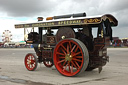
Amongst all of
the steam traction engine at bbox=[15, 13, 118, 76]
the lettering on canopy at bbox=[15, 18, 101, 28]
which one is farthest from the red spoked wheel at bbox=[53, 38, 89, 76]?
the lettering on canopy at bbox=[15, 18, 101, 28]

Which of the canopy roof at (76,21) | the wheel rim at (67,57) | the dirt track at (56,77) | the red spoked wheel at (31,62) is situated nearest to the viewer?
the dirt track at (56,77)

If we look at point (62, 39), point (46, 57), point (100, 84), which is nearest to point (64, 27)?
point (62, 39)

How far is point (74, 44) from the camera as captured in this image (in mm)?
6859

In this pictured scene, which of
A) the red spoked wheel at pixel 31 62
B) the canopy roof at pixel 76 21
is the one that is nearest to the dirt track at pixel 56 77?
the red spoked wheel at pixel 31 62

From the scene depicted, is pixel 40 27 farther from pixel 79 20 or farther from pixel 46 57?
pixel 79 20

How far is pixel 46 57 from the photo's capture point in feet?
25.5

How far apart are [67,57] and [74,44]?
64 cm

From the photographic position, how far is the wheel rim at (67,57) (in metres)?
6.42

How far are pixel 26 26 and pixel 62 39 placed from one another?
95.2 inches

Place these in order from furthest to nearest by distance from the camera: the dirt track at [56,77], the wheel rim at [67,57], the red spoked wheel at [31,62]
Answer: the red spoked wheel at [31,62]
the wheel rim at [67,57]
the dirt track at [56,77]

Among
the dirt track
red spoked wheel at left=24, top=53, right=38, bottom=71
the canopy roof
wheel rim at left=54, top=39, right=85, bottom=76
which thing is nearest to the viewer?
the dirt track

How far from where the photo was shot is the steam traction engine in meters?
6.33

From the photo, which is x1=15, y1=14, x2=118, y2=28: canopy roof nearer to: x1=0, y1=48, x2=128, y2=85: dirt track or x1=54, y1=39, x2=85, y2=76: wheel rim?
x1=54, y1=39, x2=85, y2=76: wheel rim

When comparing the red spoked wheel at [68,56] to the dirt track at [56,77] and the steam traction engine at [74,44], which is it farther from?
the dirt track at [56,77]
